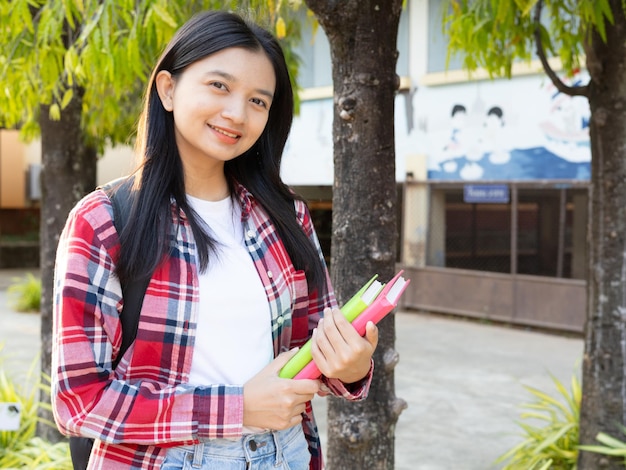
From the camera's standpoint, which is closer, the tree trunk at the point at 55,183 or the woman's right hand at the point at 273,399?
the woman's right hand at the point at 273,399

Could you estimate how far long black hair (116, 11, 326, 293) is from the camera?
158cm

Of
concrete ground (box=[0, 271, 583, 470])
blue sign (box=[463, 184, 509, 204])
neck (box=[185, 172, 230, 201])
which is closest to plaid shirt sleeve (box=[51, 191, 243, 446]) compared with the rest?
neck (box=[185, 172, 230, 201])

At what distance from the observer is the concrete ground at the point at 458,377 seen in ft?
19.0

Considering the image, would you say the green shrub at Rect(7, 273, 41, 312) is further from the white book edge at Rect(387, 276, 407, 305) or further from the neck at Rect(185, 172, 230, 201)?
the white book edge at Rect(387, 276, 407, 305)

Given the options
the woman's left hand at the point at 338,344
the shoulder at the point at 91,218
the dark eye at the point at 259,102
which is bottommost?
the woman's left hand at the point at 338,344

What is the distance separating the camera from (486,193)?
37.7 ft

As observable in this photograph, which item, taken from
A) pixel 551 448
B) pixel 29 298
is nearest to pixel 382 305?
pixel 551 448

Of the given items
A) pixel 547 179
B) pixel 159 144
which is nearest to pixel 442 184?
pixel 547 179

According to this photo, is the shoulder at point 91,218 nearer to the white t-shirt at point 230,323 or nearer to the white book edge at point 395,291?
the white t-shirt at point 230,323

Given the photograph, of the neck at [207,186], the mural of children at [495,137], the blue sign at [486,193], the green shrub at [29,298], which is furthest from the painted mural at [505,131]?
the neck at [207,186]

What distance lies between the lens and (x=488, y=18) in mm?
4012

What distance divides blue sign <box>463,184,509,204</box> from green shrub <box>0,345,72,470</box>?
7555 millimetres

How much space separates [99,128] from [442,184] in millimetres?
7265

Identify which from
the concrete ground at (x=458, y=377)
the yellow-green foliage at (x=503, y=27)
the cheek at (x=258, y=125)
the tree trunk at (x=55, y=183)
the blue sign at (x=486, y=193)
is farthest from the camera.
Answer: the blue sign at (x=486, y=193)
